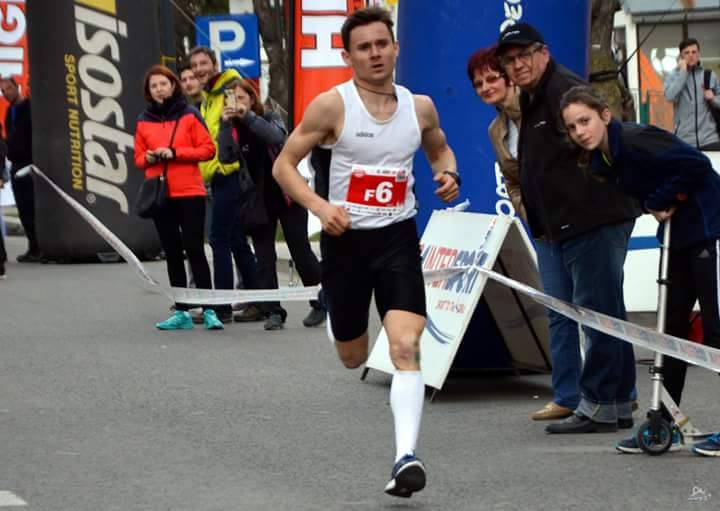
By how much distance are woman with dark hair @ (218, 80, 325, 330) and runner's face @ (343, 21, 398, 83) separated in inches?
211

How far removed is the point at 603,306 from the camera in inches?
325

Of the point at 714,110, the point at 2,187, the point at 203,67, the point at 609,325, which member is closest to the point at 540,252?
the point at 609,325

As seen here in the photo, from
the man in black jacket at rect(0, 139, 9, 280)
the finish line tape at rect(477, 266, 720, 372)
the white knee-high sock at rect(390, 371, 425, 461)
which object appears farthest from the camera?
the man in black jacket at rect(0, 139, 9, 280)

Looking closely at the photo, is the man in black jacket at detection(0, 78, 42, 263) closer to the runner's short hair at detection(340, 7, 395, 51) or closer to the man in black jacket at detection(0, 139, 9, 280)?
the man in black jacket at detection(0, 139, 9, 280)

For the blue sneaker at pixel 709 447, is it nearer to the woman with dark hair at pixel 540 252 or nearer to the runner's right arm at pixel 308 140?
the woman with dark hair at pixel 540 252

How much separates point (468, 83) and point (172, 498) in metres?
3.99

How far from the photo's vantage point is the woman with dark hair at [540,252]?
28.3ft

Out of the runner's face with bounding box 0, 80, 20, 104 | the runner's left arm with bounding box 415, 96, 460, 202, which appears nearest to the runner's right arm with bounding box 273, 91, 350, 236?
the runner's left arm with bounding box 415, 96, 460, 202

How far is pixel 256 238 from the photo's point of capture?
1331 centimetres

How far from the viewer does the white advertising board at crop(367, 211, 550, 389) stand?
945cm

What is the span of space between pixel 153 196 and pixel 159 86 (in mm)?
810

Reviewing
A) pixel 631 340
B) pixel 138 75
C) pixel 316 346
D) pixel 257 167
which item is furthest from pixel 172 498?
pixel 138 75

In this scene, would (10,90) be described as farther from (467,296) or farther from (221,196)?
(467,296)

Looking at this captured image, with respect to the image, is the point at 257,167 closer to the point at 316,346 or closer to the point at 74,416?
the point at 316,346
